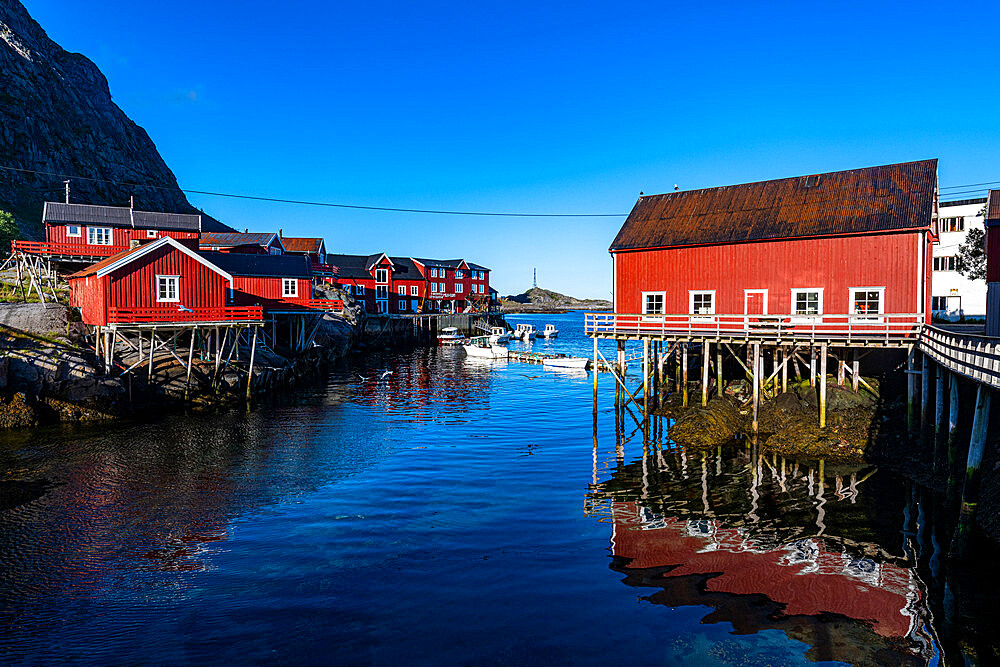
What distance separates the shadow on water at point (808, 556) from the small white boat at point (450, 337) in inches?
2524

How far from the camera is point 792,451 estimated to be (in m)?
22.3

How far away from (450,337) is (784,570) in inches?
2923

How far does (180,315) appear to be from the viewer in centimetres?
3303

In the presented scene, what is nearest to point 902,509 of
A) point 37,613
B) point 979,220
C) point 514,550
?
point 514,550

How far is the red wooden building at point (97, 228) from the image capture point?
49.2 m

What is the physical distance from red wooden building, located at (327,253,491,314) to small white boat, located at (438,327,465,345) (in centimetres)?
821

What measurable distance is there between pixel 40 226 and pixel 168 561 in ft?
319

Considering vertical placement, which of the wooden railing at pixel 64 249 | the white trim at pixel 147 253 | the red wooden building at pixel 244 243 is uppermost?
the red wooden building at pixel 244 243

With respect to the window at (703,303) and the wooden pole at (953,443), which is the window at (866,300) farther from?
the wooden pole at (953,443)

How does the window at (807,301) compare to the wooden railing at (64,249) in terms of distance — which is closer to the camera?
the window at (807,301)

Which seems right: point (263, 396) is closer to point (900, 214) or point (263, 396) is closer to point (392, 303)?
point (900, 214)

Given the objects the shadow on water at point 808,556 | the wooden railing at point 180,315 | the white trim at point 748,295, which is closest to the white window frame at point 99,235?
the wooden railing at point 180,315

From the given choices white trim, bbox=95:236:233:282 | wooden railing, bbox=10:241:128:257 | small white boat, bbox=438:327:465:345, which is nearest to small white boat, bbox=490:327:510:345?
small white boat, bbox=438:327:465:345

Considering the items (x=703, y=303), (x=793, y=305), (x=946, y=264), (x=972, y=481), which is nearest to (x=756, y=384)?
(x=793, y=305)
